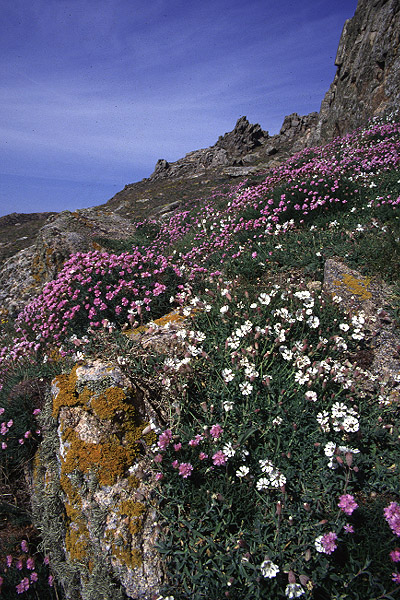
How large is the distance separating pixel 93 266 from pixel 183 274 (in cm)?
163

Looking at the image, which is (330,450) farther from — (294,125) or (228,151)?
(228,151)

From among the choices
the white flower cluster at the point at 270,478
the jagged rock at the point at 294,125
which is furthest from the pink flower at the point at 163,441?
the jagged rock at the point at 294,125

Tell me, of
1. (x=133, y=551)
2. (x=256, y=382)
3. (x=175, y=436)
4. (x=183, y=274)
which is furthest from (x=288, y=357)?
(x=183, y=274)

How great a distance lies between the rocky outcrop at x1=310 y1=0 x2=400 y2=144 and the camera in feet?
54.6

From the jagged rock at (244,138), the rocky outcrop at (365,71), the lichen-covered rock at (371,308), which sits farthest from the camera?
the jagged rock at (244,138)

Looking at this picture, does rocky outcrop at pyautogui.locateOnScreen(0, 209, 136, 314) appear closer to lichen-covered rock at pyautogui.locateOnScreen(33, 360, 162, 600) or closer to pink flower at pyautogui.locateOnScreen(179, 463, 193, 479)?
lichen-covered rock at pyautogui.locateOnScreen(33, 360, 162, 600)

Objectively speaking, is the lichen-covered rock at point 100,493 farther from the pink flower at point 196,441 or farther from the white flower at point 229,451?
the white flower at point 229,451

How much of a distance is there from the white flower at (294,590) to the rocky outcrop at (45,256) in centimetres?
882

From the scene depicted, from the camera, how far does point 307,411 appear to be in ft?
8.65

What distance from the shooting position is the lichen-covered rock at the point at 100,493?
2041 millimetres

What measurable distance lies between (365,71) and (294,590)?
2543 cm

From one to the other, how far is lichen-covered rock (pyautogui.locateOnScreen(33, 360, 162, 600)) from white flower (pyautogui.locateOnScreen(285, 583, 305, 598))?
2.67 feet

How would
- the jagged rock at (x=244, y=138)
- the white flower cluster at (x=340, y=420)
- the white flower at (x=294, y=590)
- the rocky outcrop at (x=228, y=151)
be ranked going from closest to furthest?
the white flower at (x=294, y=590) → the white flower cluster at (x=340, y=420) → the rocky outcrop at (x=228, y=151) → the jagged rock at (x=244, y=138)

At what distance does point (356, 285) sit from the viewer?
4.07 meters
